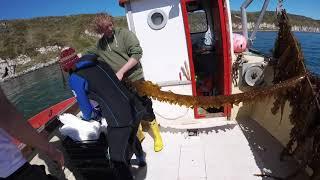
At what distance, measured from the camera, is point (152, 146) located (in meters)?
4.61

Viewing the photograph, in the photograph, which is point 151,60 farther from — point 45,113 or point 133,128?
point 45,113

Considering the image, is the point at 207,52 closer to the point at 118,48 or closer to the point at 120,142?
the point at 118,48

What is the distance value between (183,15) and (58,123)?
104 inches

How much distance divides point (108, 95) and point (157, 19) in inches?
91.5

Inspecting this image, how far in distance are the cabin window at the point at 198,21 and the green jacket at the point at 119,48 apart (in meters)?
3.14

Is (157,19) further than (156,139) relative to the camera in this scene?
Yes

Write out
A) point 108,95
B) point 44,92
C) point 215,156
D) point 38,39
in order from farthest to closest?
1. point 38,39
2. point 44,92
3. point 215,156
4. point 108,95

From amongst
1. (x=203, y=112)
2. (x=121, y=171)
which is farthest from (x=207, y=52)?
(x=121, y=171)

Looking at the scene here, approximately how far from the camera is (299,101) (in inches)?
121

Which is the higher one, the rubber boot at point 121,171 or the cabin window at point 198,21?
the cabin window at point 198,21

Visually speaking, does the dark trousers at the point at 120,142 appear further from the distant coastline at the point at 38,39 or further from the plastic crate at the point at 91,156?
the distant coastline at the point at 38,39

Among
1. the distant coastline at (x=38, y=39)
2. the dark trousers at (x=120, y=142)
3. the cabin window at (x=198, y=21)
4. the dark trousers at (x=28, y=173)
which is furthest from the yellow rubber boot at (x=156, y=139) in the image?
the distant coastline at (x=38, y=39)

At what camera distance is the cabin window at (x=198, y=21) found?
6766 mm

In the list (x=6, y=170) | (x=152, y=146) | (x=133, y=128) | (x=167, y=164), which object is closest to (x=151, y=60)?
(x=152, y=146)
